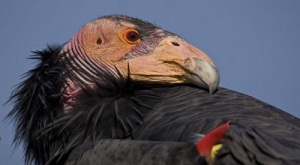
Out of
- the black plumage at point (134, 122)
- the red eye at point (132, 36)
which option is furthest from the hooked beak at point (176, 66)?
the red eye at point (132, 36)

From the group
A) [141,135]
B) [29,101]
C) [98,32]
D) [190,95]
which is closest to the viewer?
[141,135]

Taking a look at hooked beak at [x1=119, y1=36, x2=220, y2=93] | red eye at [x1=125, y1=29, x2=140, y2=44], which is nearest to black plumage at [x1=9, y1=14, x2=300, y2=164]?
hooked beak at [x1=119, y1=36, x2=220, y2=93]

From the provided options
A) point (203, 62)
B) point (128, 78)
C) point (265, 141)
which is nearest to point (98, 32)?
point (128, 78)

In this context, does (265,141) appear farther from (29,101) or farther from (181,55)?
(29,101)

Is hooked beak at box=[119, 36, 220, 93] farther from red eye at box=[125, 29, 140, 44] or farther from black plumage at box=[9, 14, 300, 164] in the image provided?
red eye at box=[125, 29, 140, 44]

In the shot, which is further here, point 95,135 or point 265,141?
point 95,135

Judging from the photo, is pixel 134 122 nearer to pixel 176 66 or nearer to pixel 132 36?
pixel 176 66

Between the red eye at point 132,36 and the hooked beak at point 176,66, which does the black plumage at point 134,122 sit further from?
the red eye at point 132,36
